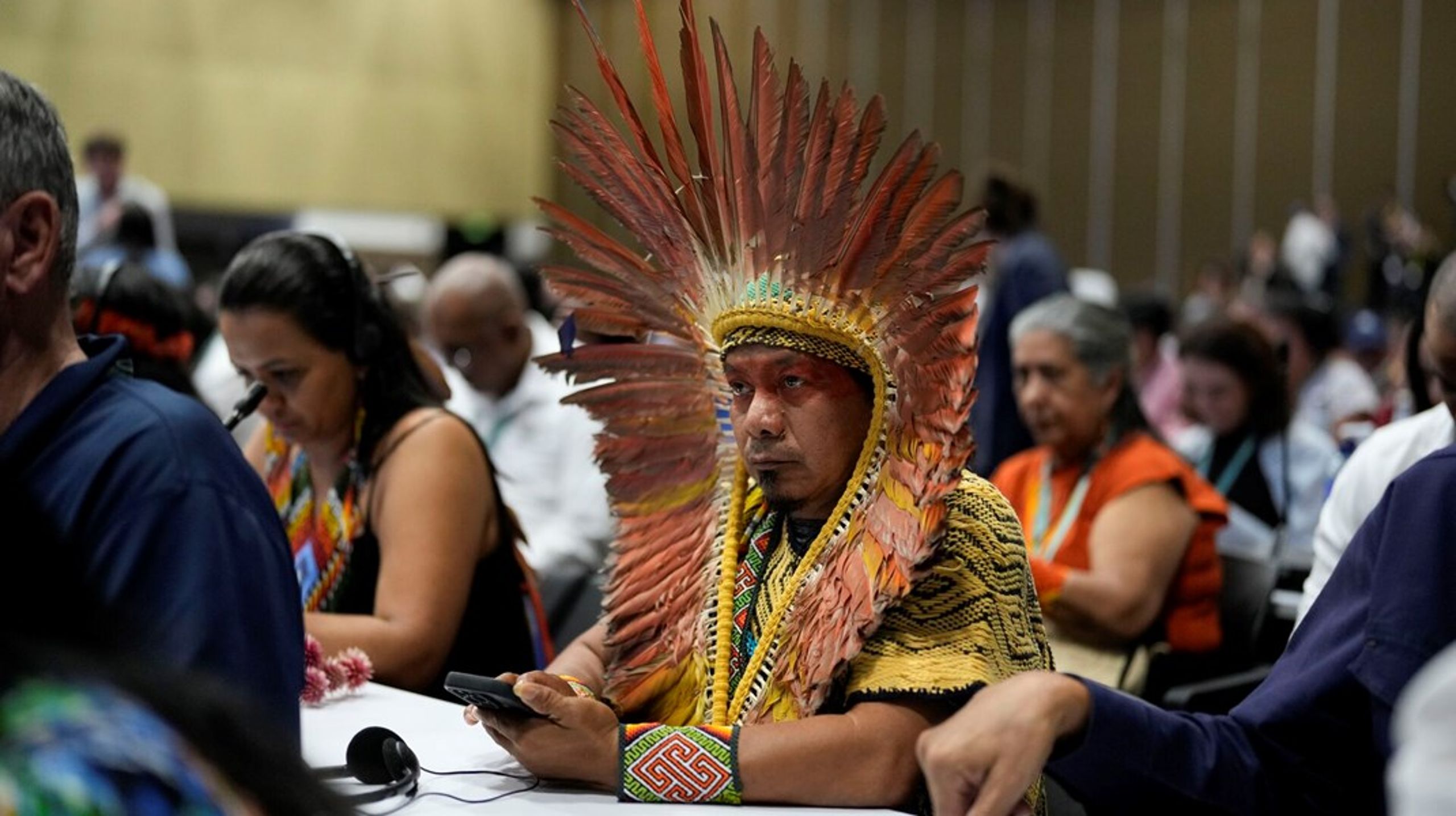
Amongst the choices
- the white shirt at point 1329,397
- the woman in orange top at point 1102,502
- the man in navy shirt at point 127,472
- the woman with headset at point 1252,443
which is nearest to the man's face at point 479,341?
the woman in orange top at point 1102,502

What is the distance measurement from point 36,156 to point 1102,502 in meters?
2.55

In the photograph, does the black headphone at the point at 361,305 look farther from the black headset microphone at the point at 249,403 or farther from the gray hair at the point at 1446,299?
the gray hair at the point at 1446,299

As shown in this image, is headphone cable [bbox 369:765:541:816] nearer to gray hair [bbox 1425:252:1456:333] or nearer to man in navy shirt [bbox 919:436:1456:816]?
man in navy shirt [bbox 919:436:1456:816]

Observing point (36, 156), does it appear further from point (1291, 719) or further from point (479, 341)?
point (479, 341)

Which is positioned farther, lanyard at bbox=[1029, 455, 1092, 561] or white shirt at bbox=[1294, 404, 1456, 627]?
lanyard at bbox=[1029, 455, 1092, 561]

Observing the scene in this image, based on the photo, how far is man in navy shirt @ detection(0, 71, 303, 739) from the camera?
1.35 metres

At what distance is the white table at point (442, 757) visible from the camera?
1752mm

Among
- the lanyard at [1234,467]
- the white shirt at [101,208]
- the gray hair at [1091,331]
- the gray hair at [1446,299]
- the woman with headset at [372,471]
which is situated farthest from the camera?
the white shirt at [101,208]

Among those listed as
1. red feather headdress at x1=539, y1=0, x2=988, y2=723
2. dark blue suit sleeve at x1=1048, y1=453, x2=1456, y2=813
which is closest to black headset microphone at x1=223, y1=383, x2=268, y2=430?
red feather headdress at x1=539, y1=0, x2=988, y2=723

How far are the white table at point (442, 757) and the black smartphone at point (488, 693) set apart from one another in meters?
0.10

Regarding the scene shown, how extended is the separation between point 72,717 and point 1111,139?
1373 cm

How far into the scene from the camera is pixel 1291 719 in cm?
165

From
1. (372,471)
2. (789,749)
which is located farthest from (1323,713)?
(372,471)

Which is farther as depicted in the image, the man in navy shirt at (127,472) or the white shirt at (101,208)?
the white shirt at (101,208)
